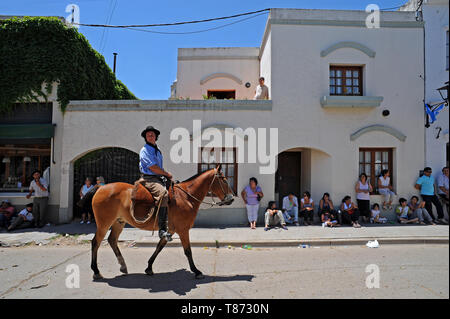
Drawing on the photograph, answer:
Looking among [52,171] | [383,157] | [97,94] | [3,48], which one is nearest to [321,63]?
[383,157]

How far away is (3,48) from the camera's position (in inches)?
358

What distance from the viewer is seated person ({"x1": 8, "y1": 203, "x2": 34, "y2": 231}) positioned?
835cm

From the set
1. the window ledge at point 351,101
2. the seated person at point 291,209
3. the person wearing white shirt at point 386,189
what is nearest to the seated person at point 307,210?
the seated person at point 291,209

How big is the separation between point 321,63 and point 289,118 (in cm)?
241

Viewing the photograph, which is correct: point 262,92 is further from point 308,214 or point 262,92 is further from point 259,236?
point 259,236

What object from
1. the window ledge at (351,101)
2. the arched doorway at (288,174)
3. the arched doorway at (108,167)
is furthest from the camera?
the arched doorway at (288,174)

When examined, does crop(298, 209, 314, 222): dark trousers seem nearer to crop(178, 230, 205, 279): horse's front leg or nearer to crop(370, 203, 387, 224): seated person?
crop(370, 203, 387, 224): seated person

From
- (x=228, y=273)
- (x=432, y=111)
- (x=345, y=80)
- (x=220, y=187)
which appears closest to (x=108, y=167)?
(x=220, y=187)

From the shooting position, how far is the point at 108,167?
9688 millimetres

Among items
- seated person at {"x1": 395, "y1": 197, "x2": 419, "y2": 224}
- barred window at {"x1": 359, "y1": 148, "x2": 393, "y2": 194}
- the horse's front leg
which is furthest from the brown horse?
seated person at {"x1": 395, "y1": 197, "x2": 419, "y2": 224}

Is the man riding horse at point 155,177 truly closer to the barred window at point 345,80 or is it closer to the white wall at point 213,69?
the barred window at point 345,80

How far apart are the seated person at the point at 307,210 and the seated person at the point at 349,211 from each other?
1.03 m

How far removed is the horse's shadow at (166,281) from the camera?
13.6 ft

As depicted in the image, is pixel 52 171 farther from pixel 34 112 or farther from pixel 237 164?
pixel 237 164
